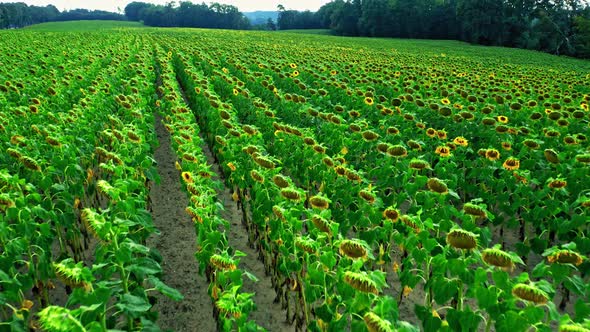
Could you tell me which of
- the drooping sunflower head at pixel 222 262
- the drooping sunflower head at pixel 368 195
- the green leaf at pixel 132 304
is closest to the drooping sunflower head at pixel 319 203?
the drooping sunflower head at pixel 368 195

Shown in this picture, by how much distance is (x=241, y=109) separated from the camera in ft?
35.3

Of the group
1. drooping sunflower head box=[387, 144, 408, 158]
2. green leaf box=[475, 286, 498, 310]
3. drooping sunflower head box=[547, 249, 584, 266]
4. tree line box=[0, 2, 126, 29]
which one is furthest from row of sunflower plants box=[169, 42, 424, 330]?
tree line box=[0, 2, 126, 29]

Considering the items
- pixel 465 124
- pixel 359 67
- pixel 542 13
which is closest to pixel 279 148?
pixel 465 124

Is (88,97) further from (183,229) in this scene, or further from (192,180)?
(192,180)

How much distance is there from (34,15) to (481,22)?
14363cm

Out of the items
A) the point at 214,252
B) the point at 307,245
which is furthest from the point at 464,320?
the point at 214,252

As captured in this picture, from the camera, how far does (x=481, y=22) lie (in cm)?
6838

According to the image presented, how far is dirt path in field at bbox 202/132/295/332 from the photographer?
4500 mm

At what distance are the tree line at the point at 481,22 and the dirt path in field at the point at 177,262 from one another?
63369 millimetres

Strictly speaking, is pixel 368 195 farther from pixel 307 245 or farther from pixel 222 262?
pixel 222 262

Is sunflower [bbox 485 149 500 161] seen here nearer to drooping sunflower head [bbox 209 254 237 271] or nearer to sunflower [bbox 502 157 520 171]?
sunflower [bbox 502 157 520 171]

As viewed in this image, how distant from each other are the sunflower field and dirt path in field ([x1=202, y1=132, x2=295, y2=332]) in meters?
0.16

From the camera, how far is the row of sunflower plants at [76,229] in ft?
8.50

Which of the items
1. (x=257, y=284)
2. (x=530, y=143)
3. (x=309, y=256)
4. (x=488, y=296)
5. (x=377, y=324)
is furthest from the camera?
(x=530, y=143)
